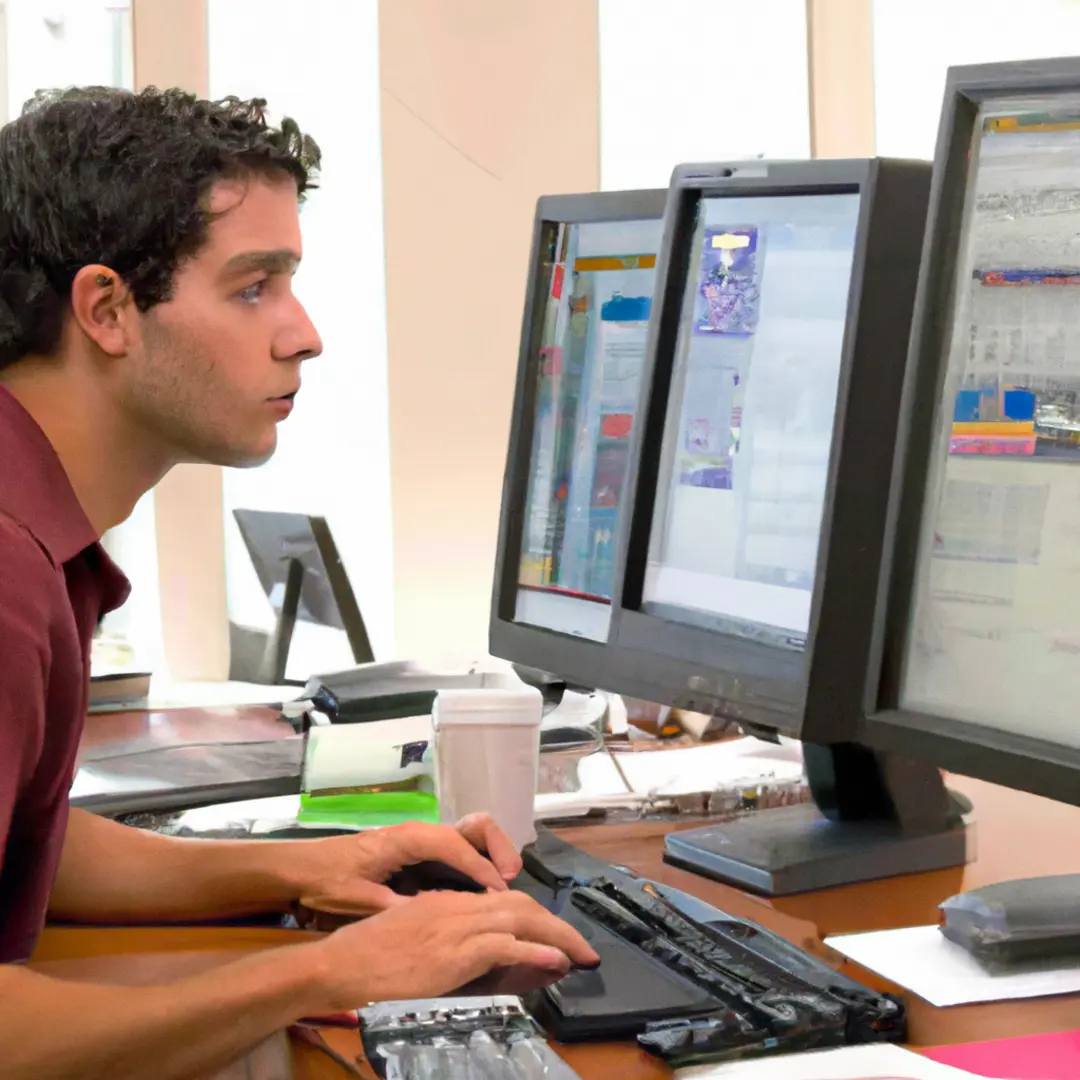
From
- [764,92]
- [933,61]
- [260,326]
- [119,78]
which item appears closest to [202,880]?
[260,326]

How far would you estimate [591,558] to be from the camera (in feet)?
4.57

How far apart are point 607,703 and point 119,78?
207cm

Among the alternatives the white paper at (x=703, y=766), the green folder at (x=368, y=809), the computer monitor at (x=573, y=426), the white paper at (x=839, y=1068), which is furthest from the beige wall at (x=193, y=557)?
the white paper at (x=839, y=1068)

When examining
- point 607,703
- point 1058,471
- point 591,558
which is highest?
point 1058,471

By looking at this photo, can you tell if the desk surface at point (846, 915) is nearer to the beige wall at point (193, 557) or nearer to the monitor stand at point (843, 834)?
the monitor stand at point (843, 834)

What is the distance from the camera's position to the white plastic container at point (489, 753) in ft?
3.72

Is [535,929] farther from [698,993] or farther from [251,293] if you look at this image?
[251,293]

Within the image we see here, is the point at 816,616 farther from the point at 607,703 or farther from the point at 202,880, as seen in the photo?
the point at 607,703

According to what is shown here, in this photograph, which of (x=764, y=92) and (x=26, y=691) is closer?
(x=26, y=691)

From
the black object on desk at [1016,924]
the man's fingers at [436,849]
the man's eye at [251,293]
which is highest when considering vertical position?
the man's eye at [251,293]

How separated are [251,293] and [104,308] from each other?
0.10 metres

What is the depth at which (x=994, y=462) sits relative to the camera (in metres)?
0.91

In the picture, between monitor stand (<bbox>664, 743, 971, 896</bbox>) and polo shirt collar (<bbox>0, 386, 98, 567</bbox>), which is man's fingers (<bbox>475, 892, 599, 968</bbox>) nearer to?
monitor stand (<bbox>664, 743, 971, 896</bbox>)

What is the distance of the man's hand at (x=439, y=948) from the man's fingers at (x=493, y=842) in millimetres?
155
